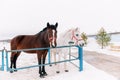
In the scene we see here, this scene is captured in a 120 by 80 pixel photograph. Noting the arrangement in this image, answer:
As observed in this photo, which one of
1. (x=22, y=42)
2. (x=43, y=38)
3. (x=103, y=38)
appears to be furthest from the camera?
(x=103, y=38)

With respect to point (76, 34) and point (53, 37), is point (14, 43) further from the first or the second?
point (76, 34)

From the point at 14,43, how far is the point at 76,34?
1.91m

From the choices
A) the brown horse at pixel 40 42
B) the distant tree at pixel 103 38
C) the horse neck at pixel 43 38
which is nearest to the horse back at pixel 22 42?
the brown horse at pixel 40 42

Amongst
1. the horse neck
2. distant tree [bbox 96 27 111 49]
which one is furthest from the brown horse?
distant tree [bbox 96 27 111 49]

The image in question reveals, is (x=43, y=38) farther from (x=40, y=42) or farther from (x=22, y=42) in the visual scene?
(x=22, y=42)

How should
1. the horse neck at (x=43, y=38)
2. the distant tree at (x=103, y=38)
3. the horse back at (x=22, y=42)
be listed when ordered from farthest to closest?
the distant tree at (x=103, y=38)
the horse back at (x=22, y=42)
the horse neck at (x=43, y=38)

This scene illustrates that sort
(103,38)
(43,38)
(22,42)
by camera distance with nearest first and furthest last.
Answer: (43,38) → (22,42) → (103,38)

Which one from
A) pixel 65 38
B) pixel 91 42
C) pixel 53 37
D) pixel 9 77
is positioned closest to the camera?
pixel 53 37

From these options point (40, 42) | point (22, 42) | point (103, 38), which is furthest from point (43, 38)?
point (103, 38)

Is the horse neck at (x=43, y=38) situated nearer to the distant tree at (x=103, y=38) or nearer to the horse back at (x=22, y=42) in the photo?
the horse back at (x=22, y=42)

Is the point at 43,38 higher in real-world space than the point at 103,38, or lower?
lower

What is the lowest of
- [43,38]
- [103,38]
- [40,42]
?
[40,42]

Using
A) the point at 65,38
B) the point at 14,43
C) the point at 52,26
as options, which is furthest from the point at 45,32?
the point at 14,43

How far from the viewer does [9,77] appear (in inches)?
159
